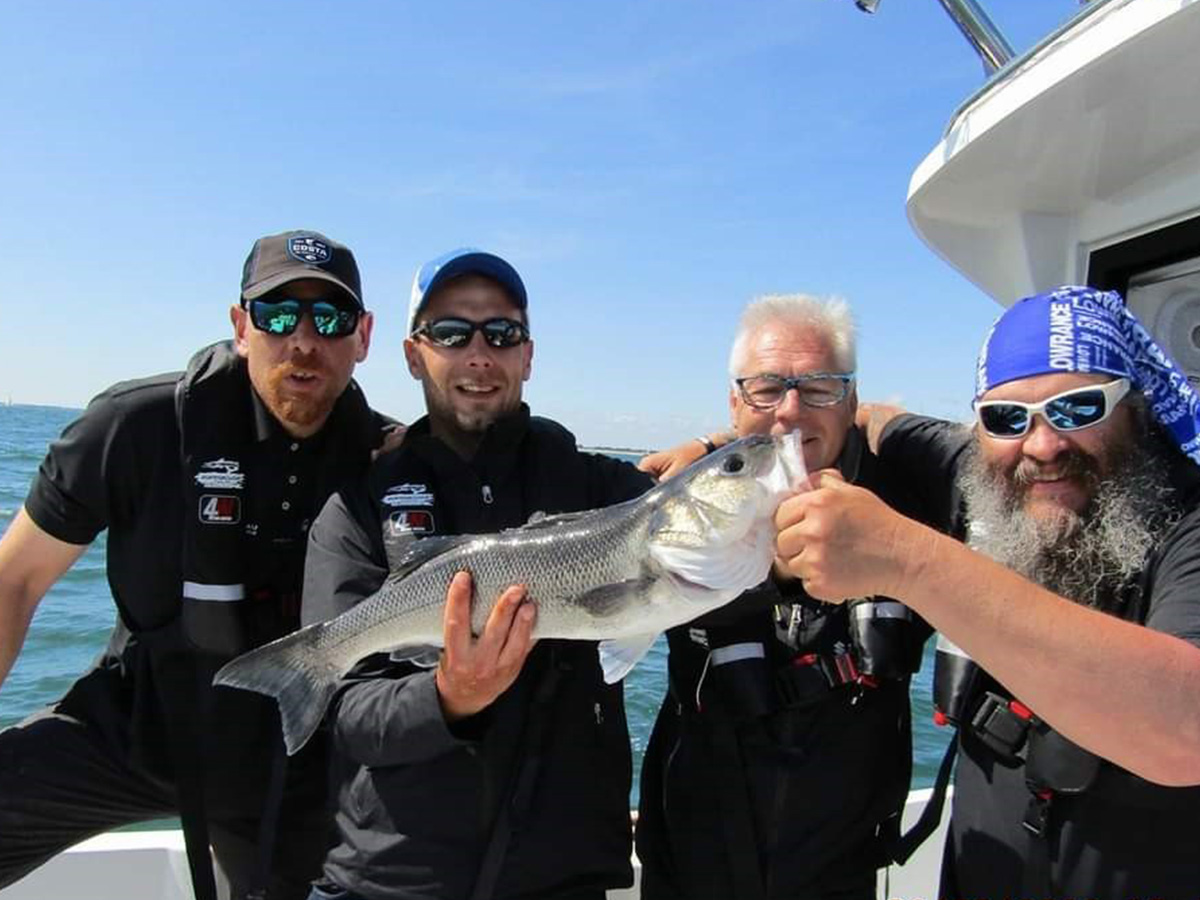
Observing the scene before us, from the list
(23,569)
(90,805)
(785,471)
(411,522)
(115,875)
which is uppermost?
(785,471)

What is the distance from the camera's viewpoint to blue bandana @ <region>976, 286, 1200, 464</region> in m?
2.53

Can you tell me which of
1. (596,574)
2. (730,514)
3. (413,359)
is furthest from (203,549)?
(730,514)

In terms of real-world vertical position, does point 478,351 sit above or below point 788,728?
above

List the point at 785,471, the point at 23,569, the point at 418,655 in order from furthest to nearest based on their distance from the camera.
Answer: the point at 23,569 < the point at 418,655 < the point at 785,471

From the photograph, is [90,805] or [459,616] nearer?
[459,616]

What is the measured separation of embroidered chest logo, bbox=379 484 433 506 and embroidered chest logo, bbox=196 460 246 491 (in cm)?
89

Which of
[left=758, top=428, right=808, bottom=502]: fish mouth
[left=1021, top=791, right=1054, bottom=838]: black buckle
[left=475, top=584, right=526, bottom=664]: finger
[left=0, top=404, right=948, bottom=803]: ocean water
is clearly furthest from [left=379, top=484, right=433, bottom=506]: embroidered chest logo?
[left=0, top=404, right=948, bottom=803]: ocean water

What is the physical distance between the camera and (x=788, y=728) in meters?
2.87

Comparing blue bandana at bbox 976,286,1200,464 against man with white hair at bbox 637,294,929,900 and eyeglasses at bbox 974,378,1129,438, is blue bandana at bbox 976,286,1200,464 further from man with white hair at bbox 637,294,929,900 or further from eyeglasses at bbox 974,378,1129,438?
man with white hair at bbox 637,294,929,900

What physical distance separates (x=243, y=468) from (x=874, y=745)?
8.80 feet

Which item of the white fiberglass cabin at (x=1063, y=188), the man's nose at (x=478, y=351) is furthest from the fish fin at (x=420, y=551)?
the white fiberglass cabin at (x=1063, y=188)

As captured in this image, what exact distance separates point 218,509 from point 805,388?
2.37m

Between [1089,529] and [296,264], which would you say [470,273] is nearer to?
[296,264]

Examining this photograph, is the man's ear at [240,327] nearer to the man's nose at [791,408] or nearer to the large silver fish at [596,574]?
the large silver fish at [596,574]
